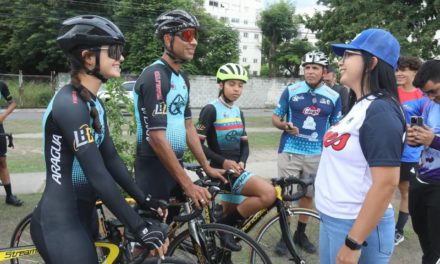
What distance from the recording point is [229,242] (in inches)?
127

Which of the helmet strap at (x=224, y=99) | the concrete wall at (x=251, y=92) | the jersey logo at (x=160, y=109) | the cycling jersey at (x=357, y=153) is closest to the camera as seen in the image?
the cycling jersey at (x=357, y=153)

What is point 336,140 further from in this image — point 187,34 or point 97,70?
point 187,34

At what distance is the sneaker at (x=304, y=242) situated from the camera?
13.2 ft

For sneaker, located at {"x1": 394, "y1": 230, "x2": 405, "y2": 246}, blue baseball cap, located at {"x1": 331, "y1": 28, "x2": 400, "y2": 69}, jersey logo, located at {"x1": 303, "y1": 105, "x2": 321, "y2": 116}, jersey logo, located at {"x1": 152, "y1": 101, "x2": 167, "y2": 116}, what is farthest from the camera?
sneaker, located at {"x1": 394, "y1": 230, "x2": 405, "y2": 246}

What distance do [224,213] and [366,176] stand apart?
79.9 inches

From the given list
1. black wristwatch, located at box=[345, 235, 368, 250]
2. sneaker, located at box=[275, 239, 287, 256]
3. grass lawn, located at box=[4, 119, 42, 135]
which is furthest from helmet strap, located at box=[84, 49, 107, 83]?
grass lawn, located at box=[4, 119, 42, 135]

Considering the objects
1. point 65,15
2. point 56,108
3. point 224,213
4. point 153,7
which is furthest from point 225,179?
point 65,15

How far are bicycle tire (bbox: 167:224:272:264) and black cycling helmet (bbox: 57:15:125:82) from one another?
1.52 m

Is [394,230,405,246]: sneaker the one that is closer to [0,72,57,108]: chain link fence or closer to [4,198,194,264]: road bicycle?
[4,198,194,264]: road bicycle

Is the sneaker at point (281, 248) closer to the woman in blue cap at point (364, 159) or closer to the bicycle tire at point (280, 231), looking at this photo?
the bicycle tire at point (280, 231)

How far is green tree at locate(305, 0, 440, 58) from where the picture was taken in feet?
46.4

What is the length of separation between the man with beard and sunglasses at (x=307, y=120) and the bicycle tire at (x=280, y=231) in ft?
2.27

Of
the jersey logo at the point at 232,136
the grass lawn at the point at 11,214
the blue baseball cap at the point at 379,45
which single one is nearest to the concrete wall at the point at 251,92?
the grass lawn at the point at 11,214

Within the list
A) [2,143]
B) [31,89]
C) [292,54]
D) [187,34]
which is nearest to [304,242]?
[187,34]
